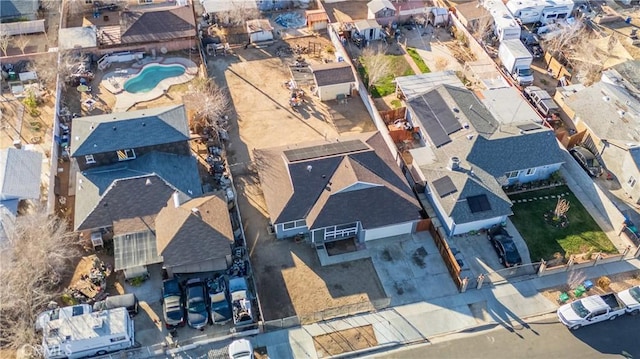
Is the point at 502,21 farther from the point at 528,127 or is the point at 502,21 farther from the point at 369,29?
the point at 528,127

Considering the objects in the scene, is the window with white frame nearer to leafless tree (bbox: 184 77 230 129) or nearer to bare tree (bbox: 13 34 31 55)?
leafless tree (bbox: 184 77 230 129)

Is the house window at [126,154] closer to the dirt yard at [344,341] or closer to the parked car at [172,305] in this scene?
the parked car at [172,305]

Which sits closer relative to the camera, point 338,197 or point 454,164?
point 338,197

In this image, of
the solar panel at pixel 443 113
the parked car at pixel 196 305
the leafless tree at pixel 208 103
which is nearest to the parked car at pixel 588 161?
the solar panel at pixel 443 113

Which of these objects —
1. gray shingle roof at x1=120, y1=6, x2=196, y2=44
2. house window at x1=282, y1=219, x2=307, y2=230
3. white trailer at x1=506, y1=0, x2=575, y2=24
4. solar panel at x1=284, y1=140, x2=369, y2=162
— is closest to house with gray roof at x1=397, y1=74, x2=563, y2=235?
solar panel at x1=284, y1=140, x2=369, y2=162

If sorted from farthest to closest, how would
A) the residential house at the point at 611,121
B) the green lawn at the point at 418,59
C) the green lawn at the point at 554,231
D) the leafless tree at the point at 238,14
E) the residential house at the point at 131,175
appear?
the leafless tree at the point at 238,14
the green lawn at the point at 418,59
the residential house at the point at 611,121
the green lawn at the point at 554,231
the residential house at the point at 131,175

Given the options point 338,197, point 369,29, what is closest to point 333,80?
point 369,29
